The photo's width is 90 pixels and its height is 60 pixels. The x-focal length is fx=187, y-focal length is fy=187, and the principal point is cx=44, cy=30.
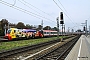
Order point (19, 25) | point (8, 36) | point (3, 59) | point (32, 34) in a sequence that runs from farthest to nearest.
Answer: point (19, 25), point (32, 34), point (8, 36), point (3, 59)

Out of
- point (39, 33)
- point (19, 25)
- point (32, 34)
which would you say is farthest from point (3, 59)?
point (19, 25)

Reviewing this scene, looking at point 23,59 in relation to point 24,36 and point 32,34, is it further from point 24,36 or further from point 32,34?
point 32,34

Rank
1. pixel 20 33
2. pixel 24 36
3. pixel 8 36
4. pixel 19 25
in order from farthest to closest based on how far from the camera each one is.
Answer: pixel 19 25 < pixel 24 36 < pixel 20 33 < pixel 8 36

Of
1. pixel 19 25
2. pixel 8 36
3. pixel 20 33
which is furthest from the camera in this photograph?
pixel 19 25

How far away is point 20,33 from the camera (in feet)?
169

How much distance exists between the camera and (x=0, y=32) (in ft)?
247

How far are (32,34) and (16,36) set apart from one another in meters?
15.0

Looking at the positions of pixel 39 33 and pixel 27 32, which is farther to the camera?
pixel 39 33

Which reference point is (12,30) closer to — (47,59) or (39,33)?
(39,33)

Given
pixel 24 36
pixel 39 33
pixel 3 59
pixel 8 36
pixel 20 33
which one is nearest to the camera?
pixel 3 59

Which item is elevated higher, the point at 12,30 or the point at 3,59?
the point at 12,30

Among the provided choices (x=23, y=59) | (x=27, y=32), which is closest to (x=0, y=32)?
(x=27, y=32)

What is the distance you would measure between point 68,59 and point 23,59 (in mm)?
3679

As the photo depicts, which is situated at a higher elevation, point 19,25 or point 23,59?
point 19,25
